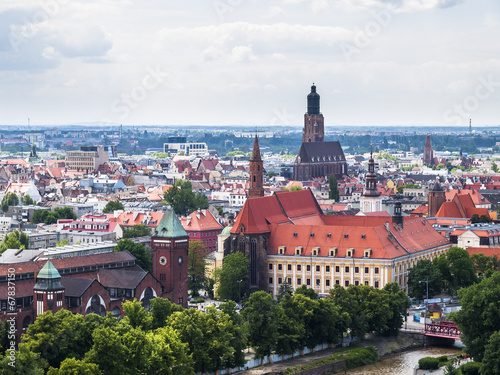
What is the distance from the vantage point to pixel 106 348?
6275 cm

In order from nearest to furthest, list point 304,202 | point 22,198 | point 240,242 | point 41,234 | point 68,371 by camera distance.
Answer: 1. point 68,371
2. point 240,242
3. point 304,202
4. point 41,234
5. point 22,198

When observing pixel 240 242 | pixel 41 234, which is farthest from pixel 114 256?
pixel 41 234

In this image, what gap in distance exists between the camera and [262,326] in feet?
254

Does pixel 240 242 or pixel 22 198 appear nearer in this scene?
pixel 240 242

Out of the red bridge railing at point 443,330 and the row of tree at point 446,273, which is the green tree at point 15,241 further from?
the red bridge railing at point 443,330

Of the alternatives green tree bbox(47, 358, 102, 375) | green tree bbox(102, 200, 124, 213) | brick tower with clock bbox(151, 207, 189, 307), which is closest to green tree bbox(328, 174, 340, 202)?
green tree bbox(102, 200, 124, 213)

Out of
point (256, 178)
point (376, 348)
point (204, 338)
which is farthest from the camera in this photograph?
point (256, 178)

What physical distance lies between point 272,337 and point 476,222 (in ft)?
210

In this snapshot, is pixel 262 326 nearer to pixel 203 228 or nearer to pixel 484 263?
pixel 484 263

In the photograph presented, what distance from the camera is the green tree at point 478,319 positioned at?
75000 mm

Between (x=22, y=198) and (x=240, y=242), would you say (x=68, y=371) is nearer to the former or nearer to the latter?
(x=240, y=242)

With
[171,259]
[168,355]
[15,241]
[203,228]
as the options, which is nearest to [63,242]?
[15,241]

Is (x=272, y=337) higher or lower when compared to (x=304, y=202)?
lower

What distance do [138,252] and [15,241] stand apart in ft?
59.3
